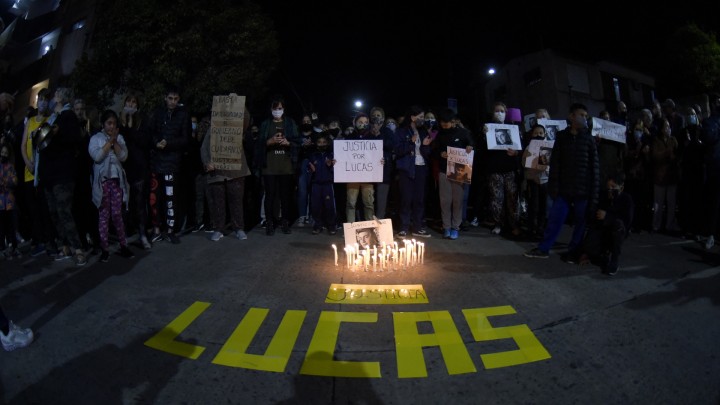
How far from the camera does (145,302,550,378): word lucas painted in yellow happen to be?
3246mm

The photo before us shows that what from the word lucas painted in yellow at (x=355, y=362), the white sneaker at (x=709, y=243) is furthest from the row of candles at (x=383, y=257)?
the white sneaker at (x=709, y=243)

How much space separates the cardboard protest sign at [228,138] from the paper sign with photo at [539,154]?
4.90 metres

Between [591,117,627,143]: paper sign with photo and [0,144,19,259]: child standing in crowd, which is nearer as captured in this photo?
[0,144,19,259]: child standing in crowd

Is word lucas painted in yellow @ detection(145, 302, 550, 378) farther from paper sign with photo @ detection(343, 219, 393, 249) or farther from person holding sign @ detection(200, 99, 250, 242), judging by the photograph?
person holding sign @ detection(200, 99, 250, 242)

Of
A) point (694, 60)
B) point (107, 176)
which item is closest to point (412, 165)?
point (107, 176)

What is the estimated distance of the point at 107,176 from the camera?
548cm

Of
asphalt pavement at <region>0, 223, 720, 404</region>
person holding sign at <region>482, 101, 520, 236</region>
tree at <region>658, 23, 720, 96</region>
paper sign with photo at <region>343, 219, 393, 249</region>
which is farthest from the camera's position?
tree at <region>658, 23, 720, 96</region>

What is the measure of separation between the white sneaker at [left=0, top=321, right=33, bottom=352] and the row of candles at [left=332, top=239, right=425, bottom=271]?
305 centimetres

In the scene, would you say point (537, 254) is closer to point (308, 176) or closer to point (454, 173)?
point (454, 173)

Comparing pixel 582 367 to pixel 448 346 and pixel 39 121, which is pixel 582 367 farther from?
pixel 39 121

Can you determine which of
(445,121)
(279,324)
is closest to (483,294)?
(279,324)

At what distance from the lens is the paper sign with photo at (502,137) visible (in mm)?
Result: 7375

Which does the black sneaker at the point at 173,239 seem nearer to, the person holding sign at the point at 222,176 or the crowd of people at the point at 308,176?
the crowd of people at the point at 308,176

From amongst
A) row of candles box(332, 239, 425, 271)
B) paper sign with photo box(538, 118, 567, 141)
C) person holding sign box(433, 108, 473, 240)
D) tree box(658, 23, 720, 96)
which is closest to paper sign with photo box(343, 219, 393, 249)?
row of candles box(332, 239, 425, 271)
